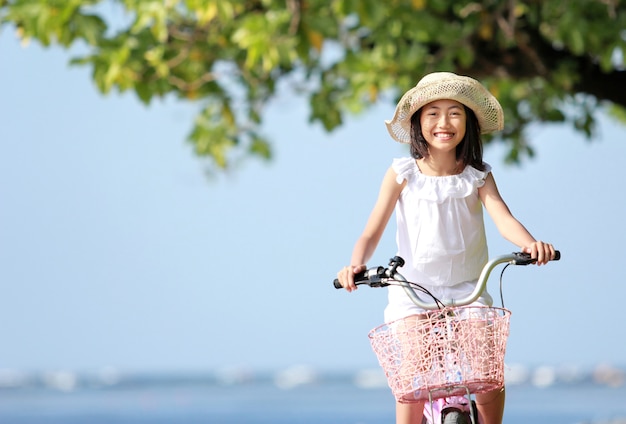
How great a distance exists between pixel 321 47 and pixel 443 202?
2.54 metres

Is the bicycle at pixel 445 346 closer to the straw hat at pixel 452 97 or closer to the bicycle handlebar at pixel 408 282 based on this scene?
the bicycle handlebar at pixel 408 282

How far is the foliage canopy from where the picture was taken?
5734 millimetres

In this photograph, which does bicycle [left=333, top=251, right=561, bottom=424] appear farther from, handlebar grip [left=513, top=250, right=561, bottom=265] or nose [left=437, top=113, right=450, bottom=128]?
nose [left=437, top=113, right=450, bottom=128]

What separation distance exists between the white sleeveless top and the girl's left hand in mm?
325

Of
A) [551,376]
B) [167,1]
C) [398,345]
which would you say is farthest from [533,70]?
[551,376]

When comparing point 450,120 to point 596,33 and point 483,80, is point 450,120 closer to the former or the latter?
point 596,33

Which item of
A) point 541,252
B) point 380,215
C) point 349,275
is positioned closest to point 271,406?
point 380,215

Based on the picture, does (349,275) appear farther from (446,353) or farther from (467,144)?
(467,144)

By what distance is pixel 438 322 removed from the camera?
3158mm

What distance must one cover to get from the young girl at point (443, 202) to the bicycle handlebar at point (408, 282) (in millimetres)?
161

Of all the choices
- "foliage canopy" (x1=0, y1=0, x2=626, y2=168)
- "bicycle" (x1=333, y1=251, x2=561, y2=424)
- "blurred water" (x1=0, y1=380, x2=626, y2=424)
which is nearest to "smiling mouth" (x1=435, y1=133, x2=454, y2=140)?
"bicycle" (x1=333, y1=251, x2=561, y2=424)

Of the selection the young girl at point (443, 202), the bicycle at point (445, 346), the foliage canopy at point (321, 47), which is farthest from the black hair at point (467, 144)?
the foliage canopy at point (321, 47)

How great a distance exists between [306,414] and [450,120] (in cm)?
940

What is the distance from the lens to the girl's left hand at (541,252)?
3148mm
